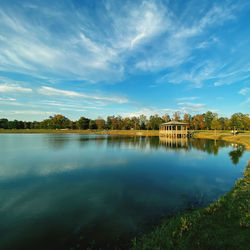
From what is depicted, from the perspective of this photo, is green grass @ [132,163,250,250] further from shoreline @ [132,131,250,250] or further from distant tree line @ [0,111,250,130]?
distant tree line @ [0,111,250,130]

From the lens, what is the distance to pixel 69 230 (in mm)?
5027

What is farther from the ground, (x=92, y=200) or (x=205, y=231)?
(x=205, y=231)

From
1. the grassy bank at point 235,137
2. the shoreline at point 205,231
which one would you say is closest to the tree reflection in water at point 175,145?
the grassy bank at point 235,137

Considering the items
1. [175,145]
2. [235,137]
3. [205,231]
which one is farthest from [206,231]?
[235,137]

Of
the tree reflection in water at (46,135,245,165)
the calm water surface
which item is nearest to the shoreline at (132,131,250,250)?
the calm water surface

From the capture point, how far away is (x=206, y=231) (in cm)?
439

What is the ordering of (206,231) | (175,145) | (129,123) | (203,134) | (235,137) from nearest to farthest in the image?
1. (206,231)
2. (175,145)
3. (235,137)
4. (203,134)
5. (129,123)

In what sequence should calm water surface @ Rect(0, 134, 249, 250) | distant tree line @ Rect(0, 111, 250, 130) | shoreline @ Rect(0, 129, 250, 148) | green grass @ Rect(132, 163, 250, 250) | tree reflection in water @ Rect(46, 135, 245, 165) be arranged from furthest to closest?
1. distant tree line @ Rect(0, 111, 250, 130)
2. shoreline @ Rect(0, 129, 250, 148)
3. tree reflection in water @ Rect(46, 135, 245, 165)
4. calm water surface @ Rect(0, 134, 249, 250)
5. green grass @ Rect(132, 163, 250, 250)

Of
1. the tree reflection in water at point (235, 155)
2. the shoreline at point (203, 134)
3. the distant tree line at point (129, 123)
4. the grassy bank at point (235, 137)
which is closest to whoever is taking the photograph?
the tree reflection in water at point (235, 155)

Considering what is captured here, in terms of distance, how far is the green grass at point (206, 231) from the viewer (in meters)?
3.87

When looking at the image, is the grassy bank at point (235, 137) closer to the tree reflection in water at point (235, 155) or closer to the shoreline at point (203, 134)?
the shoreline at point (203, 134)

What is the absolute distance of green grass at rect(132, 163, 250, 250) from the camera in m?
3.87

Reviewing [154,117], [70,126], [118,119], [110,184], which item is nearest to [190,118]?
[154,117]

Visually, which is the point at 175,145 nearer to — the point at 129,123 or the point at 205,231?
the point at 205,231
